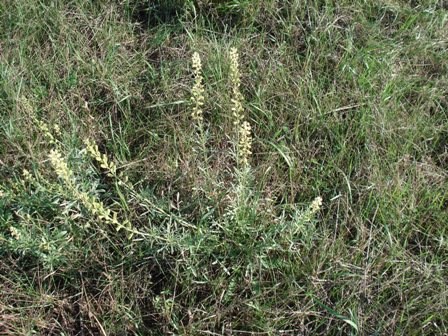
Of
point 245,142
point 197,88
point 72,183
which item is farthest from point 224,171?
point 72,183

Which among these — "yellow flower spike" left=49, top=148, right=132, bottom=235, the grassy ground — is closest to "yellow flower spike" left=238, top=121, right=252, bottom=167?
the grassy ground

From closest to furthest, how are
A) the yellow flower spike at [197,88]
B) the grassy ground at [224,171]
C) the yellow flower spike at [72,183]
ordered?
the yellow flower spike at [72,183] < the yellow flower spike at [197,88] < the grassy ground at [224,171]

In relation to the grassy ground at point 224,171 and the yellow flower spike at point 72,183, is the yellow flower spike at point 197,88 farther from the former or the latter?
the yellow flower spike at point 72,183

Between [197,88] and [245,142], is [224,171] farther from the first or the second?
[197,88]

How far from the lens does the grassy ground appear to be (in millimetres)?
2523

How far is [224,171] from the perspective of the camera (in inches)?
113

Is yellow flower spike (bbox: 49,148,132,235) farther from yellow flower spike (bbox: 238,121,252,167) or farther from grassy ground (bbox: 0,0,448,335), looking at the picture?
yellow flower spike (bbox: 238,121,252,167)

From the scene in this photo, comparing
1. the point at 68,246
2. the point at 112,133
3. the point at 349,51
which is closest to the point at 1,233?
the point at 68,246

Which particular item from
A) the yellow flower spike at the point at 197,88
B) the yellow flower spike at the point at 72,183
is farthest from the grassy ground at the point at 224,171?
the yellow flower spike at the point at 197,88

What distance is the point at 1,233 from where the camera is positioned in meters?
2.63

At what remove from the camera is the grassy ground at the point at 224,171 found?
252 cm

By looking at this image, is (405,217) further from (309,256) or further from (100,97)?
(100,97)

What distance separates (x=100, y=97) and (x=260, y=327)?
5.31 ft

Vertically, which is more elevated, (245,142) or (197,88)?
(197,88)
